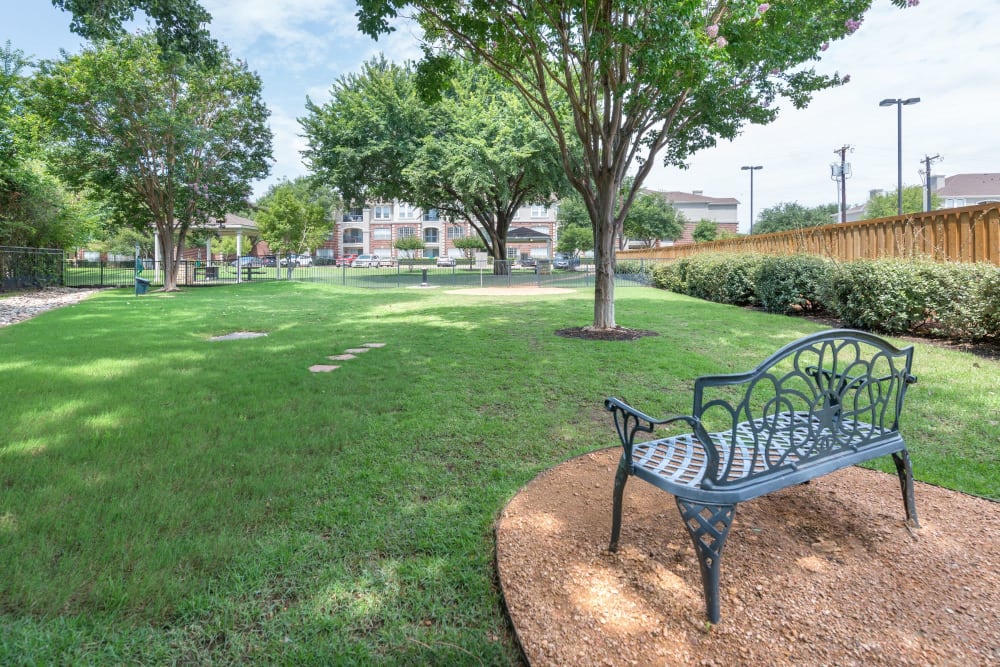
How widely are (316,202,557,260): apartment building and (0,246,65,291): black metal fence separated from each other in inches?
1817

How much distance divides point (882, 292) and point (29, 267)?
92.1 ft

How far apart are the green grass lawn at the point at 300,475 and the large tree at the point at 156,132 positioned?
1541 cm

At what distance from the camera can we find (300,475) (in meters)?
3.48

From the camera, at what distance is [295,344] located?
8625 millimetres

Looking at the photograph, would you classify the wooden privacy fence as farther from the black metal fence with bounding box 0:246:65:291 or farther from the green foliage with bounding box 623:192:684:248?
the green foliage with bounding box 623:192:684:248

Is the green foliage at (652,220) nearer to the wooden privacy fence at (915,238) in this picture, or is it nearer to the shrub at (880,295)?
the wooden privacy fence at (915,238)

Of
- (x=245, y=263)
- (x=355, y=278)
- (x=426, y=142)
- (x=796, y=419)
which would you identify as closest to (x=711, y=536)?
(x=796, y=419)

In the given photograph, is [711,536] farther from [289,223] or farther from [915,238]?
[289,223]

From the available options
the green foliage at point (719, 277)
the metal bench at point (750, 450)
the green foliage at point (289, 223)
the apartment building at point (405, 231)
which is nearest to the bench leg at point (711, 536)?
the metal bench at point (750, 450)

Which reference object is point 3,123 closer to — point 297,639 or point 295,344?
point 295,344

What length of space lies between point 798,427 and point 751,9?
6.96 m

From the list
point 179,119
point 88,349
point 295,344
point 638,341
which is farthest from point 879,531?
point 179,119

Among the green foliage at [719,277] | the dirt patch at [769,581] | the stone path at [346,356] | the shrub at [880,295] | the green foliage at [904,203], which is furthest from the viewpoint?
the green foliage at [904,203]

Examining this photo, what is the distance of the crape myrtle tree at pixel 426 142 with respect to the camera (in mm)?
24891
